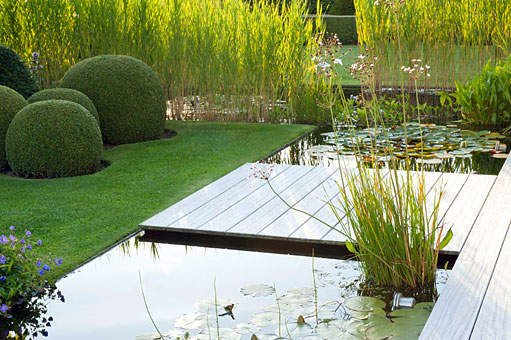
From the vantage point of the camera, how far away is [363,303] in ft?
8.89

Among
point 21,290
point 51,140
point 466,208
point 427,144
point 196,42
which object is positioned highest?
point 196,42

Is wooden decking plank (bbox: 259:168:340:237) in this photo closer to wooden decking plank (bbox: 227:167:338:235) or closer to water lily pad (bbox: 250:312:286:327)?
wooden decking plank (bbox: 227:167:338:235)

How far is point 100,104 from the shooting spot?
248 inches

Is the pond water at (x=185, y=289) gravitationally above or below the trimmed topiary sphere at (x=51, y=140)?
below

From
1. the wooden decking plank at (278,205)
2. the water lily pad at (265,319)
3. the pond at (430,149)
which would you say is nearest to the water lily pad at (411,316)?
the water lily pad at (265,319)

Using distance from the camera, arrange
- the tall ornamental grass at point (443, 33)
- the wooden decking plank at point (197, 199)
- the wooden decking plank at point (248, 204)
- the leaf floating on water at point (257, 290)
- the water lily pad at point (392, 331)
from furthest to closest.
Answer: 1. the tall ornamental grass at point (443, 33)
2. the wooden decking plank at point (197, 199)
3. the wooden decking plank at point (248, 204)
4. the leaf floating on water at point (257, 290)
5. the water lily pad at point (392, 331)

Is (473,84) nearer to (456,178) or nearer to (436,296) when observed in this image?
(456,178)

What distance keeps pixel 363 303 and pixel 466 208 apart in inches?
55.8

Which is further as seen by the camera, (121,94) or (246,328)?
(121,94)

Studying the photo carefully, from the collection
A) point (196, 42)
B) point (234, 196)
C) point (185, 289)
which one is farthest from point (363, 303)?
point (196, 42)

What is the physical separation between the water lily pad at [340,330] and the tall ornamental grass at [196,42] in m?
4.92

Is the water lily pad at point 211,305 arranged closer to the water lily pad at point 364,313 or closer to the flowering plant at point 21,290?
the water lily pad at point 364,313

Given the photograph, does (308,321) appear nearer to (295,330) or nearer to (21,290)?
(295,330)

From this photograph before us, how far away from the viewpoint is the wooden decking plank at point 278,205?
3.66 meters
